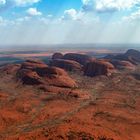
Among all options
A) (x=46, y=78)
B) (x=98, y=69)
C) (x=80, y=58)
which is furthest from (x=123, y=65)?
(x=46, y=78)

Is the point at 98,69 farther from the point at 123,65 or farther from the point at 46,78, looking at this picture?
the point at 46,78

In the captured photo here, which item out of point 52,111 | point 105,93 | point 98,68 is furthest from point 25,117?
point 98,68

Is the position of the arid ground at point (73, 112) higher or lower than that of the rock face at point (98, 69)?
lower

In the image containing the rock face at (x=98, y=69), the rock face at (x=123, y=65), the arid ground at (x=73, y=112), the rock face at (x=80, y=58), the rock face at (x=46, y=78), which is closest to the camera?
the arid ground at (x=73, y=112)

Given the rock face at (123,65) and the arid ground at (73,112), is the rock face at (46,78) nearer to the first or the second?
the arid ground at (73,112)

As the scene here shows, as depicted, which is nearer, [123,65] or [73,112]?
[73,112]

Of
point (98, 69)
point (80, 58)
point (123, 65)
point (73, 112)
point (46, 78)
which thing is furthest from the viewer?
point (80, 58)

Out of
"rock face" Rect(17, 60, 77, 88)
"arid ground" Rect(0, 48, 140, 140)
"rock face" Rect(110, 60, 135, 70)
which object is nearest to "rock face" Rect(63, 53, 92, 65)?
"rock face" Rect(110, 60, 135, 70)

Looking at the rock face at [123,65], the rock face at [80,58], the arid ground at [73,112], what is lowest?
the arid ground at [73,112]

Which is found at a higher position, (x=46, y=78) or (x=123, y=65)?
(x=46, y=78)

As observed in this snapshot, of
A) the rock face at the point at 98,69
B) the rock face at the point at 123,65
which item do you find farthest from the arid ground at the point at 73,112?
the rock face at the point at 123,65

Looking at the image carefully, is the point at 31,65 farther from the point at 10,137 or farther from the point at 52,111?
the point at 10,137

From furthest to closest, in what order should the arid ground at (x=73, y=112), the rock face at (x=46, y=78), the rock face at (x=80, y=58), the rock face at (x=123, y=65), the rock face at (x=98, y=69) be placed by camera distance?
the rock face at (x=80, y=58) → the rock face at (x=123, y=65) → the rock face at (x=98, y=69) → the rock face at (x=46, y=78) → the arid ground at (x=73, y=112)
